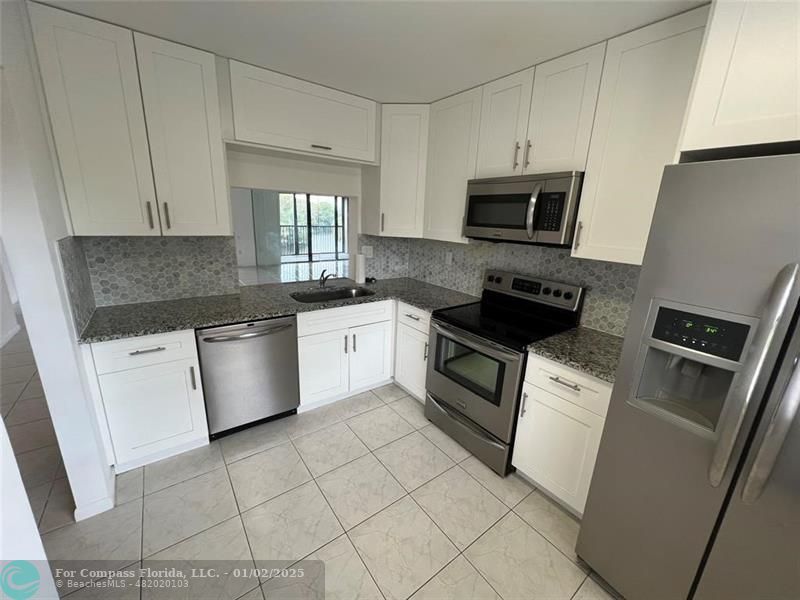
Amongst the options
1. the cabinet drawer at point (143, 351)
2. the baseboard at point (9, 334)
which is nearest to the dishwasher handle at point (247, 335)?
the cabinet drawer at point (143, 351)

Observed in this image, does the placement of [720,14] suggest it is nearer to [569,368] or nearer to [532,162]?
[532,162]

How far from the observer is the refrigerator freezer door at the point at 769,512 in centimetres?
86

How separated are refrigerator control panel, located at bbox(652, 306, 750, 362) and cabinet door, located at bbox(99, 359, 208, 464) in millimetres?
2339

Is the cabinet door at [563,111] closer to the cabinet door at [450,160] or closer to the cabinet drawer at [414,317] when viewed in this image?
the cabinet door at [450,160]

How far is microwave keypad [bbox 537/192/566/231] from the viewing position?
173cm

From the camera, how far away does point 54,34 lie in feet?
4.98

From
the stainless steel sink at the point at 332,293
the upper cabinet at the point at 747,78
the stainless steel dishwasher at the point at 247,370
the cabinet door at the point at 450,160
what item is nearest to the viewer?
the upper cabinet at the point at 747,78

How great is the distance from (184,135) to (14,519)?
6.25 ft

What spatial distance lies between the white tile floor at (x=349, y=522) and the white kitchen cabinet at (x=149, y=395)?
15 cm

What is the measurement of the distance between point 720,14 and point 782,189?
72 centimetres

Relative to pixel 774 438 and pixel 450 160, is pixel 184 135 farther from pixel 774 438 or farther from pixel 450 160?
→ pixel 774 438

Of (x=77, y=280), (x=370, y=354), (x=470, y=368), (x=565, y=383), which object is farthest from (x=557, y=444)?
(x=77, y=280)

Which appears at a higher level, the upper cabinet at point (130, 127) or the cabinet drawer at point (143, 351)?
the upper cabinet at point (130, 127)

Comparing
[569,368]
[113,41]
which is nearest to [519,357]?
[569,368]
